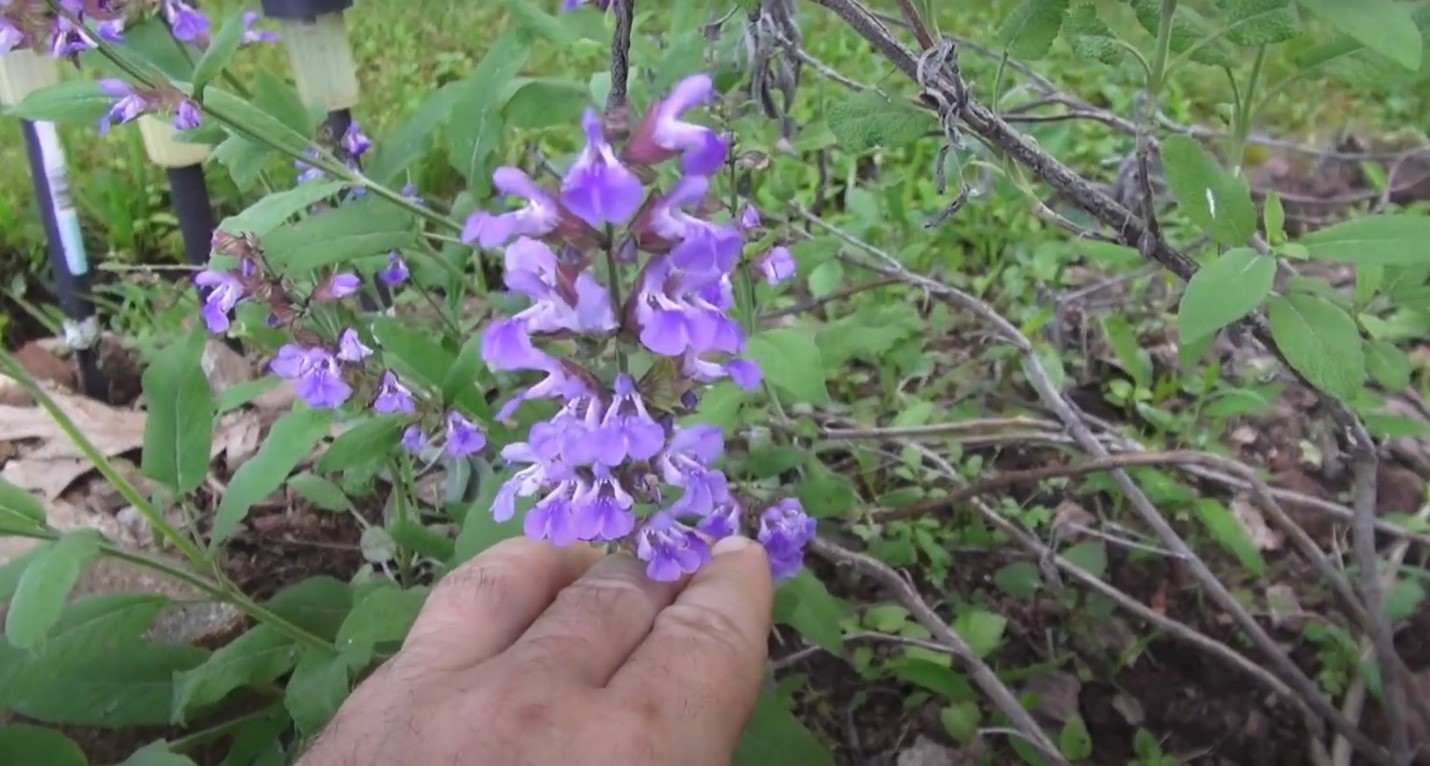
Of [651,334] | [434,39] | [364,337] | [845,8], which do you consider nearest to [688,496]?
[651,334]

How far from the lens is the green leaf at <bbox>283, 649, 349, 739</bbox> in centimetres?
137

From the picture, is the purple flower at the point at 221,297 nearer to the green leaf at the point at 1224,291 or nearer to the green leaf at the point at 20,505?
the green leaf at the point at 20,505

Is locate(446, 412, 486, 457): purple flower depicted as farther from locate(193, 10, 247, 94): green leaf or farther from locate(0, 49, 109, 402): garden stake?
locate(0, 49, 109, 402): garden stake

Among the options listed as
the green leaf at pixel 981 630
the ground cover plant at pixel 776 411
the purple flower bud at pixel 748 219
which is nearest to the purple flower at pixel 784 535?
the ground cover plant at pixel 776 411

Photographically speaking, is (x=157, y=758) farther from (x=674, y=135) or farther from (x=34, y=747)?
(x=674, y=135)

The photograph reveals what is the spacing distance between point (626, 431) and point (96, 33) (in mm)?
921

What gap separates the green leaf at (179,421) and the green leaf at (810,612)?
759 millimetres

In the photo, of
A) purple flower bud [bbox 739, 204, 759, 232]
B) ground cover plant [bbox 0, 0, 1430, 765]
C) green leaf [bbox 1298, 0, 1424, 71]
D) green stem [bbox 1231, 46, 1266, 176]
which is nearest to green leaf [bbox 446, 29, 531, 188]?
ground cover plant [bbox 0, 0, 1430, 765]

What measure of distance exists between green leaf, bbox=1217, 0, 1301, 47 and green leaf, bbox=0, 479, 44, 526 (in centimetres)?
139

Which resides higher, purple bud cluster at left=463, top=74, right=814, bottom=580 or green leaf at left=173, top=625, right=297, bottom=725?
purple bud cluster at left=463, top=74, right=814, bottom=580

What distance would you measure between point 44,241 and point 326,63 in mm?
1329

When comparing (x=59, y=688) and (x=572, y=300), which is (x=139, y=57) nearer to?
(x=59, y=688)

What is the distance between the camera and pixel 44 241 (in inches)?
116

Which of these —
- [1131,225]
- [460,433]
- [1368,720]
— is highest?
[1131,225]
